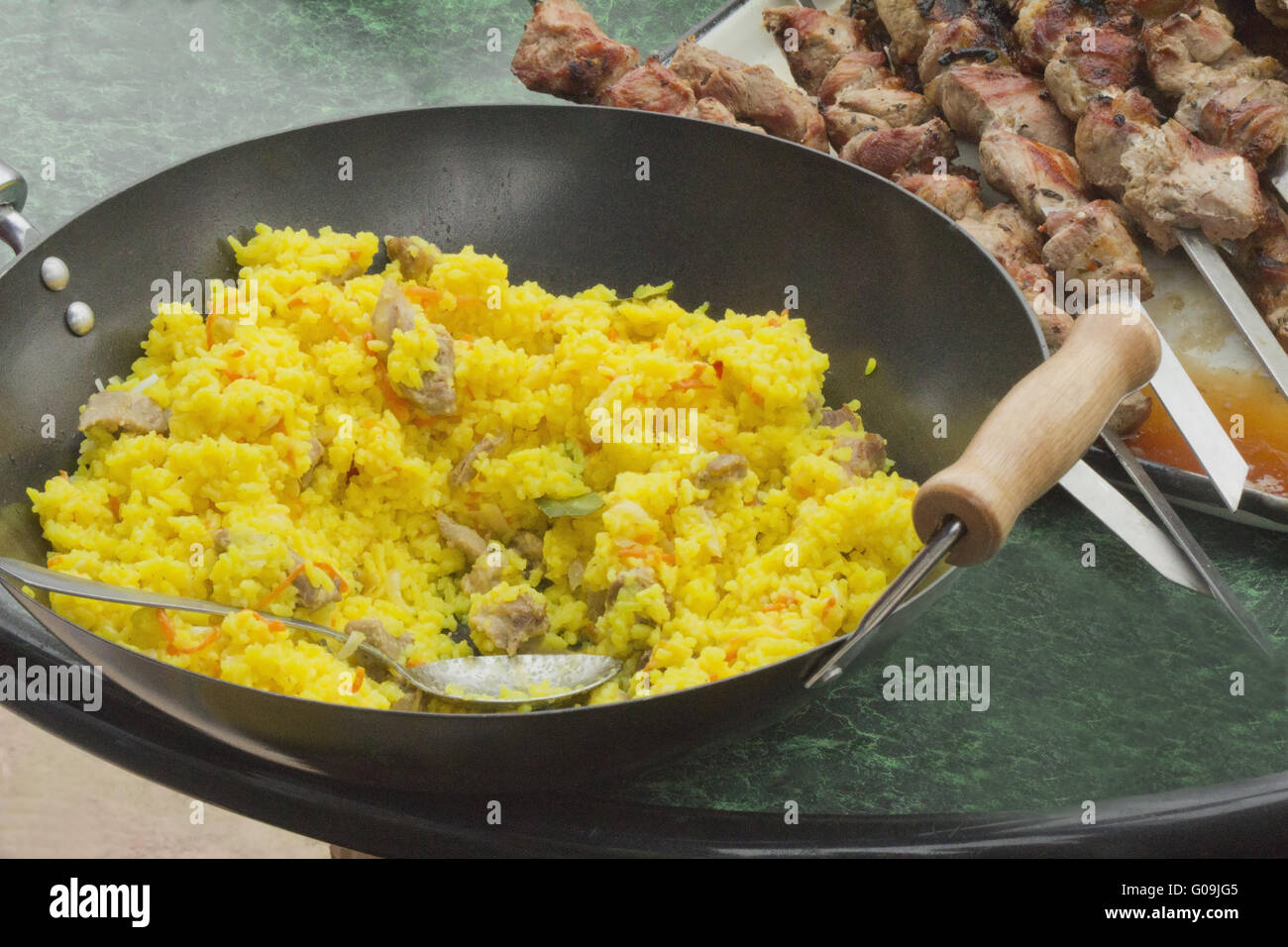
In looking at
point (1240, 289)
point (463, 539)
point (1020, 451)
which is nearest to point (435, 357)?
point (463, 539)

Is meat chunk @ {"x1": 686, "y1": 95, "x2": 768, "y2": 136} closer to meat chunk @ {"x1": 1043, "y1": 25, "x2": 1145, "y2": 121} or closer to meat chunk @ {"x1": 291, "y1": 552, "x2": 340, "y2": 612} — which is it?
meat chunk @ {"x1": 1043, "y1": 25, "x2": 1145, "y2": 121}

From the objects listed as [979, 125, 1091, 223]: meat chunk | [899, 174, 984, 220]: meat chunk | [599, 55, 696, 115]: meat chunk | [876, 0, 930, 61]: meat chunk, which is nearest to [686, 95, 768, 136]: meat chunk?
[599, 55, 696, 115]: meat chunk

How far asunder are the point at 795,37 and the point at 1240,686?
1.66 meters

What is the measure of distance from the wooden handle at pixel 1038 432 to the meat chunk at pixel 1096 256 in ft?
2.26

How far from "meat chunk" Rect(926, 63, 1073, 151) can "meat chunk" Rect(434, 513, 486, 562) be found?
131 centimetres

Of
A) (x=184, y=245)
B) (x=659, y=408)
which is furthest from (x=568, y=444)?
(x=184, y=245)

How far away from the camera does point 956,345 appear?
1.73 metres

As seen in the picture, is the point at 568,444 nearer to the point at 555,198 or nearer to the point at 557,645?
the point at 557,645

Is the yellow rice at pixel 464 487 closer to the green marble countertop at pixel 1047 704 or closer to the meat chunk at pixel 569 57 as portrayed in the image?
the green marble countertop at pixel 1047 704

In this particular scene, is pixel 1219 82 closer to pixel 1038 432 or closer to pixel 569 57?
pixel 569 57

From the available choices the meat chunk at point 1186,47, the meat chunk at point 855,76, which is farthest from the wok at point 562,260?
the meat chunk at point 1186,47

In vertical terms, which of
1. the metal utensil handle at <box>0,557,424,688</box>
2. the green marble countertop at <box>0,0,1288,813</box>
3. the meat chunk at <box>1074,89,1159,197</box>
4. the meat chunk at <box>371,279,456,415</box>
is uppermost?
the meat chunk at <box>1074,89,1159,197</box>

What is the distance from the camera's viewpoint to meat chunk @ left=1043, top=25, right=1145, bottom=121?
2.33 metres
